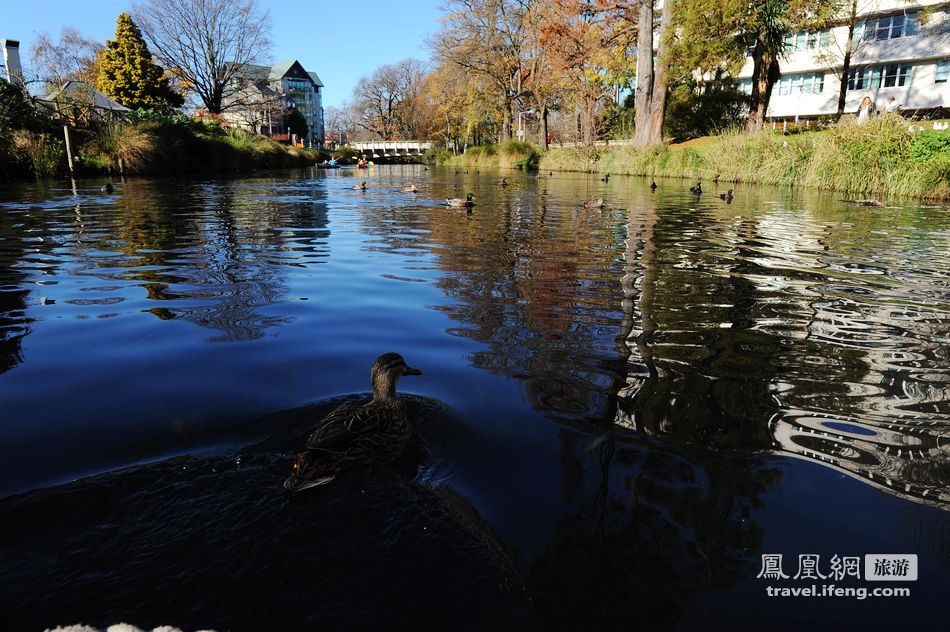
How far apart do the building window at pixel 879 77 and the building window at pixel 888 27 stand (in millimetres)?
2018

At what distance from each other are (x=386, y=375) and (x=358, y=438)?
62cm

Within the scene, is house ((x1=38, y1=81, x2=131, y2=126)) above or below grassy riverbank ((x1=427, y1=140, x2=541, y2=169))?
above

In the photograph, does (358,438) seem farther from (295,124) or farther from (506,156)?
(295,124)

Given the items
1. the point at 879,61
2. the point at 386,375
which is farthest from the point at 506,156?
the point at 386,375

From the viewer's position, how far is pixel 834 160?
1867cm

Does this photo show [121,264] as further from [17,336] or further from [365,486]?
[365,486]

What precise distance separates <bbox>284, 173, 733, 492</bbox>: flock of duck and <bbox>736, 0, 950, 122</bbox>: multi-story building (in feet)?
138

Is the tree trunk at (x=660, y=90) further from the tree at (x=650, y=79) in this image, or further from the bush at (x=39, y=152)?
the bush at (x=39, y=152)

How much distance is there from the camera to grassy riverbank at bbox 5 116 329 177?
23031mm

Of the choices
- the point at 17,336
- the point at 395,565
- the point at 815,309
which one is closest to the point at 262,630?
the point at 395,565

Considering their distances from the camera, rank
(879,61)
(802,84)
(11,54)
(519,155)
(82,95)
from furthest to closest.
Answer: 1. (802,84)
2. (519,155)
3. (879,61)
4. (11,54)
5. (82,95)

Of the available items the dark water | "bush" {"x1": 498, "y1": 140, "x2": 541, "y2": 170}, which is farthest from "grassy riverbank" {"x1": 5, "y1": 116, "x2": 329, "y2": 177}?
the dark water

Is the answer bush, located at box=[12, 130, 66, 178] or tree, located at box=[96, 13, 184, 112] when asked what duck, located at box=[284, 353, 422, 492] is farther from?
tree, located at box=[96, 13, 184, 112]

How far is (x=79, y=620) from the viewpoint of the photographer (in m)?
1.76
